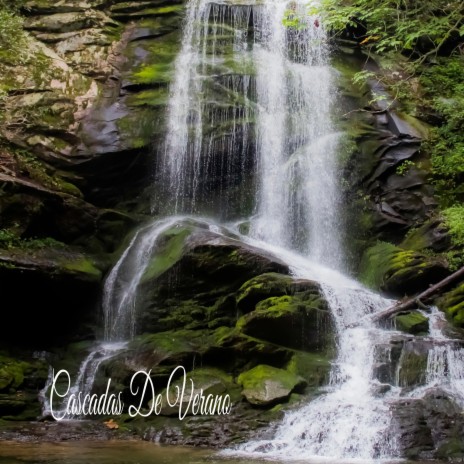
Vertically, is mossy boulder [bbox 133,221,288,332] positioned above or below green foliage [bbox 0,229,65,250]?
below

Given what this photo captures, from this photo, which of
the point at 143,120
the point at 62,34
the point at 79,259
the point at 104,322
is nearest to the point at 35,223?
the point at 79,259

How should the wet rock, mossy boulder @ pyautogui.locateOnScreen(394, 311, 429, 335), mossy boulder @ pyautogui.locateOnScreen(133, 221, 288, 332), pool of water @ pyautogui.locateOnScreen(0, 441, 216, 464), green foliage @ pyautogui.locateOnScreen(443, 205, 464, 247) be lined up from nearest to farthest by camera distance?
1. pool of water @ pyautogui.locateOnScreen(0, 441, 216, 464)
2. mossy boulder @ pyautogui.locateOnScreen(394, 311, 429, 335)
3. mossy boulder @ pyautogui.locateOnScreen(133, 221, 288, 332)
4. the wet rock
5. green foliage @ pyautogui.locateOnScreen(443, 205, 464, 247)

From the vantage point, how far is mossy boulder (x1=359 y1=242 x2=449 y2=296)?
12.2 meters

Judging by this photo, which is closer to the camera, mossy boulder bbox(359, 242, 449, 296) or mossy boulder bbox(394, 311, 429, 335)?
mossy boulder bbox(394, 311, 429, 335)

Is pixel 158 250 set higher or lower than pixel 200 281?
higher

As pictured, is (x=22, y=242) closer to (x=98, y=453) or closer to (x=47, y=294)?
(x=47, y=294)

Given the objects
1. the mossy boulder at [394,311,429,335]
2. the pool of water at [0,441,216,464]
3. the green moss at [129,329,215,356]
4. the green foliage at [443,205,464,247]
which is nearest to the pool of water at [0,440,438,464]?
the pool of water at [0,441,216,464]

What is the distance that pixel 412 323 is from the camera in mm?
10578

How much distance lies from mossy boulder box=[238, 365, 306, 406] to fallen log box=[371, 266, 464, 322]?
251cm

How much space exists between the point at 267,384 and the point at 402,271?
4.99m

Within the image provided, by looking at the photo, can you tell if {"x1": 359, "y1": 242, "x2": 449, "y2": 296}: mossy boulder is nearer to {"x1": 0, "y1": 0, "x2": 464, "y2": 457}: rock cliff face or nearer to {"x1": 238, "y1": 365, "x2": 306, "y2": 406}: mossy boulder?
{"x1": 0, "y1": 0, "x2": 464, "y2": 457}: rock cliff face

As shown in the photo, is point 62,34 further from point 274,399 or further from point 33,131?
point 274,399

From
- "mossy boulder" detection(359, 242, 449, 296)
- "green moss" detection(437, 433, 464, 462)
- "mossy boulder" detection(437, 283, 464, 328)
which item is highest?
"mossy boulder" detection(359, 242, 449, 296)

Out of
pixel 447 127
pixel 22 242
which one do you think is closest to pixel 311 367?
pixel 22 242
